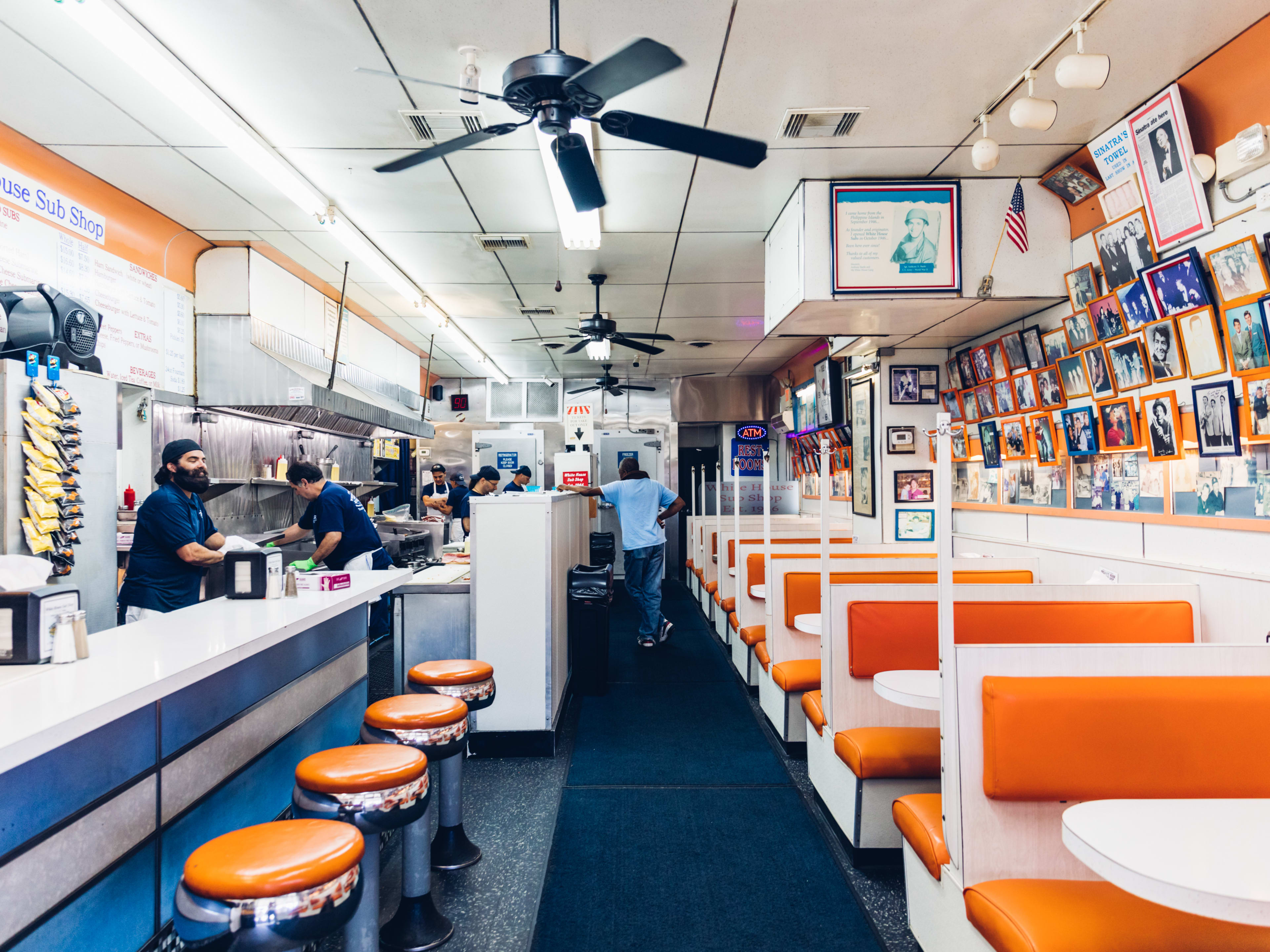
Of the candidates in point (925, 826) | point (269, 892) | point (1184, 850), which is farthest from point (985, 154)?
point (269, 892)

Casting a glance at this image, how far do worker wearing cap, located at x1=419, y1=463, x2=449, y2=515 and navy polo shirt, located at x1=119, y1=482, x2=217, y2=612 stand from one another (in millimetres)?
5123

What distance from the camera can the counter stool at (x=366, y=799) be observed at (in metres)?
1.80

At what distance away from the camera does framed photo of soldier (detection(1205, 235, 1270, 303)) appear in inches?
111

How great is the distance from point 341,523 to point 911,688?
13.1 feet

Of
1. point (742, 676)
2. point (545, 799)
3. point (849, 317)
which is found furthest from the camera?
point (742, 676)

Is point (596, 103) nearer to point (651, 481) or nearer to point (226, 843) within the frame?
point (226, 843)

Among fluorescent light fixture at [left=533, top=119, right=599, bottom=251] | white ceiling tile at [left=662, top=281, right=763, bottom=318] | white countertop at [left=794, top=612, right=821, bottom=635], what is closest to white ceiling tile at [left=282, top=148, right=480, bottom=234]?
fluorescent light fixture at [left=533, top=119, right=599, bottom=251]

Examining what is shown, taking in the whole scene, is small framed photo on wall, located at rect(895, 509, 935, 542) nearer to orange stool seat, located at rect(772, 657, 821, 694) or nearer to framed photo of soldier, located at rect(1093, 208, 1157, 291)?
orange stool seat, located at rect(772, 657, 821, 694)

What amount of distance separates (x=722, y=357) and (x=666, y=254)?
429cm

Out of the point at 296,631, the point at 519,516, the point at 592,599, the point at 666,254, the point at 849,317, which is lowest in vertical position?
the point at 592,599

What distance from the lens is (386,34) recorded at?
118 inches

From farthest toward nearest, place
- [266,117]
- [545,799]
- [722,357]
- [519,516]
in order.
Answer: [722,357] < [519,516] < [266,117] < [545,799]

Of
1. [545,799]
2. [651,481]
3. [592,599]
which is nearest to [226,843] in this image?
[545,799]

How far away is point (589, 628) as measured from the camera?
4992 mm
